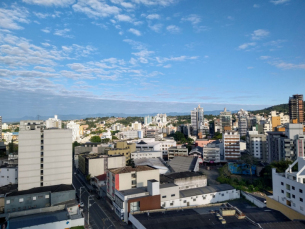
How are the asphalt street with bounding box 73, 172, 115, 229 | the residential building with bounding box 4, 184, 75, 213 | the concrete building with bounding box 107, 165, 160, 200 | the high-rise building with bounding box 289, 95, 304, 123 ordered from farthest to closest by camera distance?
the high-rise building with bounding box 289, 95, 304, 123, the concrete building with bounding box 107, 165, 160, 200, the residential building with bounding box 4, 184, 75, 213, the asphalt street with bounding box 73, 172, 115, 229

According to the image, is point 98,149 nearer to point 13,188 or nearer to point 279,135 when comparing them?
point 13,188

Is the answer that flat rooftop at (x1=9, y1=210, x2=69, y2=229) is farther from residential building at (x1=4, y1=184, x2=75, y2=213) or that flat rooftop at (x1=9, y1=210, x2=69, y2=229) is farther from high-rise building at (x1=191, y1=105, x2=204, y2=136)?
high-rise building at (x1=191, y1=105, x2=204, y2=136)

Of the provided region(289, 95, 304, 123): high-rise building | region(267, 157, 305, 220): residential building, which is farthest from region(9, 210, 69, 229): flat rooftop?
region(289, 95, 304, 123): high-rise building

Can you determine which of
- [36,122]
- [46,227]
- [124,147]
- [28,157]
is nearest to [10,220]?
[46,227]

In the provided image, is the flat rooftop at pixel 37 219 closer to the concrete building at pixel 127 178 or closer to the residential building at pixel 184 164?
the concrete building at pixel 127 178

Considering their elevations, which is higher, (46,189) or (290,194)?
(290,194)

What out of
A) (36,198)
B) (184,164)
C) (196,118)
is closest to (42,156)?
(36,198)

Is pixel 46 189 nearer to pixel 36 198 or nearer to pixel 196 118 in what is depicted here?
pixel 36 198
